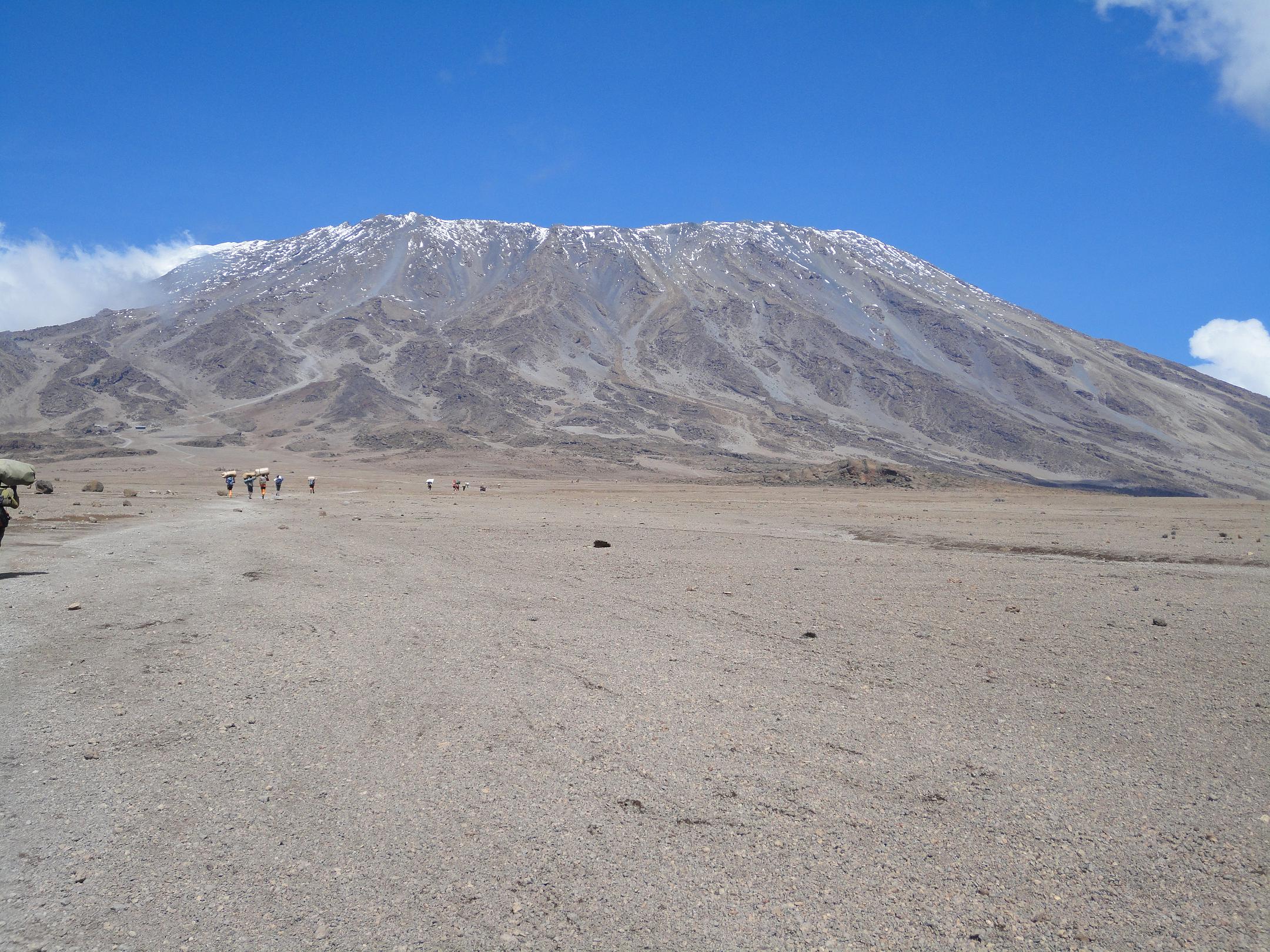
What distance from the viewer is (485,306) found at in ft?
596

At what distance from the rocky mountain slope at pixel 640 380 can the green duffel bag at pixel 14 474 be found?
86.3 m

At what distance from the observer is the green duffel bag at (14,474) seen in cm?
1079

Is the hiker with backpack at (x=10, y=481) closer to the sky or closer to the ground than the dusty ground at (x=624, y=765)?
closer to the sky

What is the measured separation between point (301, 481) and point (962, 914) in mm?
63349

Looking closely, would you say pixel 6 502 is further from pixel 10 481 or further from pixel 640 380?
pixel 640 380

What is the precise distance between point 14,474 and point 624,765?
10.4 m

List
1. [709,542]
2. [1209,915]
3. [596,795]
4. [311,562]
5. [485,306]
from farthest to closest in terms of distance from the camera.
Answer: [485,306], [709,542], [311,562], [596,795], [1209,915]

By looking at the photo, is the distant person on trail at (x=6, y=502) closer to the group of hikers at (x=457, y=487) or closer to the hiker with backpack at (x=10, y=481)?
the hiker with backpack at (x=10, y=481)

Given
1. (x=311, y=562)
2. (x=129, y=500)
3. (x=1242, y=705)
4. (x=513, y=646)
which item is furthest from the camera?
(x=129, y=500)

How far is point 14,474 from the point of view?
1095 centimetres

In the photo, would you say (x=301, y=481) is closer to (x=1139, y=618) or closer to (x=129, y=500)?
(x=129, y=500)

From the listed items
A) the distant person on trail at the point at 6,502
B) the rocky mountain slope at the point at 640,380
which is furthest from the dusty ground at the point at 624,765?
the rocky mountain slope at the point at 640,380

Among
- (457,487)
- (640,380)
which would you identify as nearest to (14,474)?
(457,487)

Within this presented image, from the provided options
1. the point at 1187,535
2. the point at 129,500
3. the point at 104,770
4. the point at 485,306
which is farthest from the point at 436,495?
the point at 485,306
